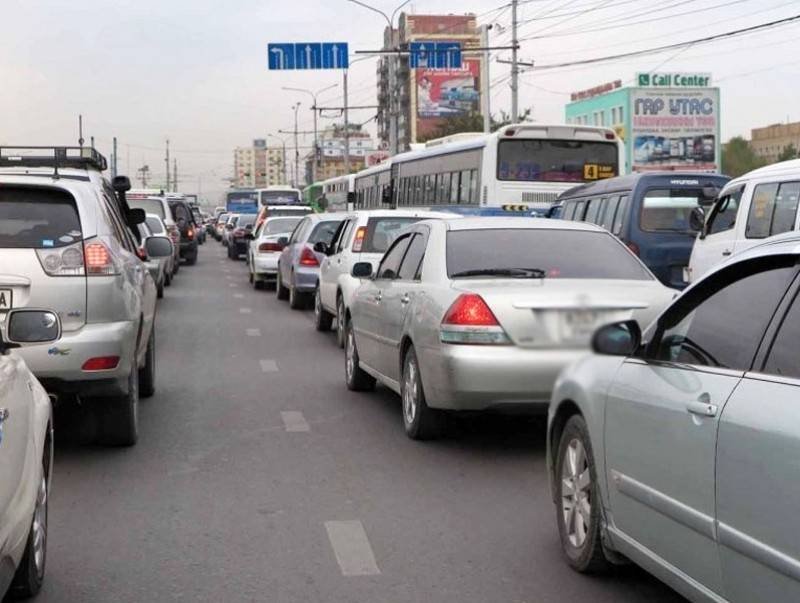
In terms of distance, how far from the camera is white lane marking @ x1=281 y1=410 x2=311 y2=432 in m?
8.82

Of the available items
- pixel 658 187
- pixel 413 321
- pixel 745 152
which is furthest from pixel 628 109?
pixel 413 321

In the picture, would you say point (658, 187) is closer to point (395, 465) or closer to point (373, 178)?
point (395, 465)

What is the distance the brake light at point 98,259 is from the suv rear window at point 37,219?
0.32 feet

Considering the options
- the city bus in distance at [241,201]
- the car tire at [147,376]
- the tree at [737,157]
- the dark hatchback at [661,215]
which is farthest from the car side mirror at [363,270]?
the tree at [737,157]

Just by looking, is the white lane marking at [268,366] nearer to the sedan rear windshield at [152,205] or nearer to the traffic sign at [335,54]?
the sedan rear windshield at [152,205]

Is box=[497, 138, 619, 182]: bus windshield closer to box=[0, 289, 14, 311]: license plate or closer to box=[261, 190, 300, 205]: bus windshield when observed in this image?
box=[0, 289, 14, 311]: license plate

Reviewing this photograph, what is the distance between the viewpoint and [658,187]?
15.7 m

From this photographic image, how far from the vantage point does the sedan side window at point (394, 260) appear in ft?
30.2

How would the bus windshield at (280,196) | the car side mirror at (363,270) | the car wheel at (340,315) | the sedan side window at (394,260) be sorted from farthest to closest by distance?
the bus windshield at (280,196) → the car wheel at (340,315) → the car side mirror at (363,270) → the sedan side window at (394,260)

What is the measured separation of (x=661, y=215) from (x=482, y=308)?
1062 centimetres

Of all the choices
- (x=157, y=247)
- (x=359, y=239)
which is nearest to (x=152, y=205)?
(x=359, y=239)

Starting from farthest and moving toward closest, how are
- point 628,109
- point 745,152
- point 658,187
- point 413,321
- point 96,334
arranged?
point 745,152, point 628,109, point 658,187, point 413,321, point 96,334

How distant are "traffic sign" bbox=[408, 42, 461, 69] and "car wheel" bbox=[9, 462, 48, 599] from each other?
1234 inches

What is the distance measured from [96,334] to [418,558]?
2.73m
